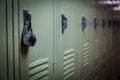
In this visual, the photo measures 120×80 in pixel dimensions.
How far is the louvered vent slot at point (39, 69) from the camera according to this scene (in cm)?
128

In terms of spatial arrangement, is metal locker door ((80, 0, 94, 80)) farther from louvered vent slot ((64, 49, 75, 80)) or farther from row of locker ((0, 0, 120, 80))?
louvered vent slot ((64, 49, 75, 80))

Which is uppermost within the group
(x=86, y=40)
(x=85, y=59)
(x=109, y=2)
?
(x=109, y=2)

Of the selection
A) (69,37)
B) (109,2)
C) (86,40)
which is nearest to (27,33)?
(69,37)

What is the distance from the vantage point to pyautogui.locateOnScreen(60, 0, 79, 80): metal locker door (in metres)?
1.66

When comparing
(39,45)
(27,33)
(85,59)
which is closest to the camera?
(27,33)

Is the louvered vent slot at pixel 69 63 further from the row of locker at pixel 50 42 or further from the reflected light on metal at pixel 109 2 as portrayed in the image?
the reflected light on metal at pixel 109 2

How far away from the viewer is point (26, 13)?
1.17m

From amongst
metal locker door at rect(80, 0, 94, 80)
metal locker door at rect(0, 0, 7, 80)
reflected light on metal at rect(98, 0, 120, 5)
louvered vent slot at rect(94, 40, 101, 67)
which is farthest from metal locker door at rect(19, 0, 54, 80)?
reflected light on metal at rect(98, 0, 120, 5)

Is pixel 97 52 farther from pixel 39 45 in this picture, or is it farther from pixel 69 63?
pixel 39 45

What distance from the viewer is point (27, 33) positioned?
1.15m

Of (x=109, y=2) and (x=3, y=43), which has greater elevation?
(x=109, y=2)


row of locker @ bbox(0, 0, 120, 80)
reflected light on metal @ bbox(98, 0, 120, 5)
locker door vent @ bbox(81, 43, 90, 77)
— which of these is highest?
reflected light on metal @ bbox(98, 0, 120, 5)

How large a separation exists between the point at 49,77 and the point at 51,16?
415mm

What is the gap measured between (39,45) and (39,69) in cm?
16
